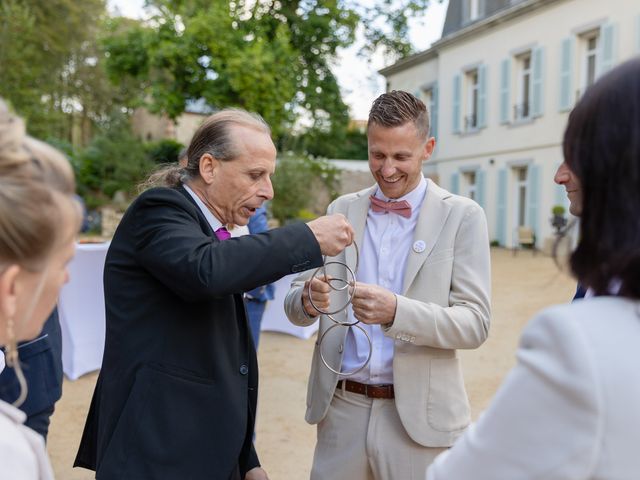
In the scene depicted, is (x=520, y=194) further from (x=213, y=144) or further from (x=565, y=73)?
(x=213, y=144)

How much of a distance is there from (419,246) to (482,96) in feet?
60.7

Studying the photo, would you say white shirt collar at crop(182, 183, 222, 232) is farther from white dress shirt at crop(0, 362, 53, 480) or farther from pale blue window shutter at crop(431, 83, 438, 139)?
pale blue window shutter at crop(431, 83, 438, 139)

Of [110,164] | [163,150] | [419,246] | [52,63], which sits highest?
[52,63]

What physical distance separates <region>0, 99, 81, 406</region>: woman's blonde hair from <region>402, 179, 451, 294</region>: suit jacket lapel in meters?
1.34

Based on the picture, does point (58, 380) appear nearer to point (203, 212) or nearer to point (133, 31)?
point (203, 212)

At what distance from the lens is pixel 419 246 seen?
2162mm

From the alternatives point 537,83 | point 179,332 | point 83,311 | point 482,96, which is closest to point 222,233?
point 179,332

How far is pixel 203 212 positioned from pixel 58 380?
135 cm

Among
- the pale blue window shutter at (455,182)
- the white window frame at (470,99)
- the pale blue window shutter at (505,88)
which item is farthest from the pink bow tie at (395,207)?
the pale blue window shutter at (455,182)

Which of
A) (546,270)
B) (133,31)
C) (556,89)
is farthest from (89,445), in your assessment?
(556,89)

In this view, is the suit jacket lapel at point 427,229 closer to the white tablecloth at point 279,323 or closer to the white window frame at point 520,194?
the white tablecloth at point 279,323

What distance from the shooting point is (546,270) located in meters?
13.2

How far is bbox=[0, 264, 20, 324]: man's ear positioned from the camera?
101 cm

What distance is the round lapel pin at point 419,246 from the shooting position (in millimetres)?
2154
